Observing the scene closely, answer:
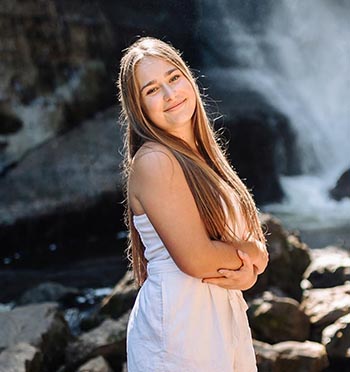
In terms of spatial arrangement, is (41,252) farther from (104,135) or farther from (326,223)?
(326,223)

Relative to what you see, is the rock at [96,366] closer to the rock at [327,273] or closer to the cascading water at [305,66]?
the rock at [327,273]

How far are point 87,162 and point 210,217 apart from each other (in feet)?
26.7

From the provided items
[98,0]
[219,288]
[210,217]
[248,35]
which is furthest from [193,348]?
[248,35]

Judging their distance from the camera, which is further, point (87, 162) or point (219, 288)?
point (87, 162)

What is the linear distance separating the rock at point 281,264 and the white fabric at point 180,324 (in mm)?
3540

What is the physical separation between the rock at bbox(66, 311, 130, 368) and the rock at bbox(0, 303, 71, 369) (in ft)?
0.51

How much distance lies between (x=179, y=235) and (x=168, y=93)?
377 mm

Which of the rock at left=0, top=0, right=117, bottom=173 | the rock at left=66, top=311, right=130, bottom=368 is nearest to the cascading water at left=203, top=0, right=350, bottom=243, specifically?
the rock at left=0, top=0, right=117, bottom=173

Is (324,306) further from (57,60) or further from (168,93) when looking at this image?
(57,60)

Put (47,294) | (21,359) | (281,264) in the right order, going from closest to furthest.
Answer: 1. (21,359)
2. (281,264)
3. (47,294)

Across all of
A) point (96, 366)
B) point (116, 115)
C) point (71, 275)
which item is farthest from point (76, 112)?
point (96, 366)

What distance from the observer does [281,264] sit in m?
5.61

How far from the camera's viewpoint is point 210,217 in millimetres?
1691

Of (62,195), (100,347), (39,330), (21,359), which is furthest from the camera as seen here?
(62,195)
